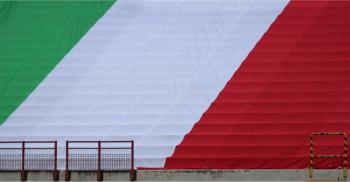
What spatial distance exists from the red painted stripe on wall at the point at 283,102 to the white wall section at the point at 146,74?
1.37 feet

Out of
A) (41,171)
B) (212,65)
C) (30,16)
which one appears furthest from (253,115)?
(30,16)

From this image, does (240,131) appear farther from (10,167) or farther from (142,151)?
(10,167)

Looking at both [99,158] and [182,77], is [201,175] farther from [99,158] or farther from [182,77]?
[182,77]

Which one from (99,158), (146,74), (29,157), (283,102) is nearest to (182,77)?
(146,74)

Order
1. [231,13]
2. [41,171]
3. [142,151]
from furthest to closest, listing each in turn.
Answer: [231,13] → [142,151] → [41,171]

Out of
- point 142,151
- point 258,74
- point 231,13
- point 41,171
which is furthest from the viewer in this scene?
point 231,13

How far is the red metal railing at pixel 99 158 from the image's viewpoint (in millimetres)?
20000

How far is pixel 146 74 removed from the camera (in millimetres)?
23391

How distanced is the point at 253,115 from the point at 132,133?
3225mm

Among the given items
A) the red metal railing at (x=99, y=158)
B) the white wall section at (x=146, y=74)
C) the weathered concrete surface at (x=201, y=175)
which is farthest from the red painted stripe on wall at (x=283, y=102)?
the red metal railing at (x=99, y=158)

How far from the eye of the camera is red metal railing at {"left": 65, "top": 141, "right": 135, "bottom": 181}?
20000 mm

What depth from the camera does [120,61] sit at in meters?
23.9

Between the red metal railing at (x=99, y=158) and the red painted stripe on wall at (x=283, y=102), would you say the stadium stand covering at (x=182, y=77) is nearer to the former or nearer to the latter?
the red painted stripe on wall at (x=283, y=102)

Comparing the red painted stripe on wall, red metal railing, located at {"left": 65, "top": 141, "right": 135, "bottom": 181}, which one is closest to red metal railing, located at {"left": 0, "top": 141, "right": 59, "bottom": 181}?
red metal railing, located at {"left": 65, "top": 141, "right": 135, "bottom": 181}
